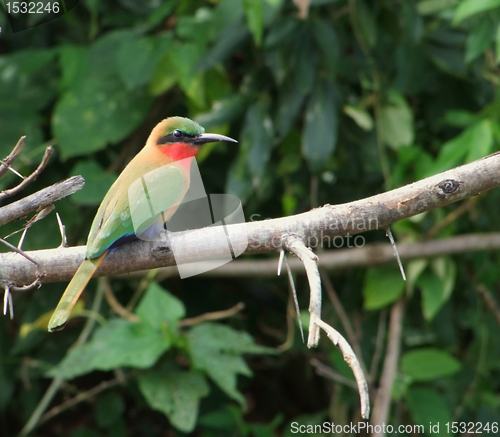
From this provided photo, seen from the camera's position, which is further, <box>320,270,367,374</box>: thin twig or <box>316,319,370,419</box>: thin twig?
<box>320,270,367,374</box>: thin twig

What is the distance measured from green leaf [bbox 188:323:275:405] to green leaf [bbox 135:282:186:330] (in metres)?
0.18

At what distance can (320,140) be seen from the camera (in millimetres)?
3332

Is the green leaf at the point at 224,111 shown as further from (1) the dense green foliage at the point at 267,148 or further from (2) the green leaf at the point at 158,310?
(2) the green leaf at the point at 158,310

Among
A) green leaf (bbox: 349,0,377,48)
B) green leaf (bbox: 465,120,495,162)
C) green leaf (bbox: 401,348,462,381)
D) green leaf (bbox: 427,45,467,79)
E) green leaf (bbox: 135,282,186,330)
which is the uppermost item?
green leaf (bbox: 349,0,377,48)

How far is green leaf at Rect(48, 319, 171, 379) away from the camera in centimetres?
308

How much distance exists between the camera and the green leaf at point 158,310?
3.28 metres

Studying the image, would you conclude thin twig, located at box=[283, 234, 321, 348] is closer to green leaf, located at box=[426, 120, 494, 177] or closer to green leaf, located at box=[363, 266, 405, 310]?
green leaf, located at box=[426, 120, 494, 177]

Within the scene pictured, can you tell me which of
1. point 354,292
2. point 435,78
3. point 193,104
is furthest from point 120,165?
point 435,78

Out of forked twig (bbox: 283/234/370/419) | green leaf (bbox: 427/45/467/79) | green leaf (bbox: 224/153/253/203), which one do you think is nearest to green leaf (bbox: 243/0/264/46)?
green leaf (bbox: 224/153/253/203)

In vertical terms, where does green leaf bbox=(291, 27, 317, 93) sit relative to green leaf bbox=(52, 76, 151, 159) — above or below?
above

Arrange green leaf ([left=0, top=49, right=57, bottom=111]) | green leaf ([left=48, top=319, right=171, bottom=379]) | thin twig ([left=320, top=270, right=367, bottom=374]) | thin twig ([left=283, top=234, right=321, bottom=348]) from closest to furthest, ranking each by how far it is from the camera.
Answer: thin twig ([left=283, top=234, right=321, bottom=348])
green leaf ([left=48, top=319, right=171, bottom=379])
thin twig ([left=320, top=270, right=367, bottom=374])
green leaf ([left=0, top=49, right=57, bottom=111])

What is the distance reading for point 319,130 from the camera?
132 inches

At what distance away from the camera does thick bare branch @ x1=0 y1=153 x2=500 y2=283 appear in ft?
5.84

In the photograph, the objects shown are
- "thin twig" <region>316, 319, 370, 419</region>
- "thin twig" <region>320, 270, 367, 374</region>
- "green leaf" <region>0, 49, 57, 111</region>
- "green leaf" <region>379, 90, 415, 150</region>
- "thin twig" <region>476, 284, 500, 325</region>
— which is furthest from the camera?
"thin twig" <region>476, 284, 500, 325</region>
